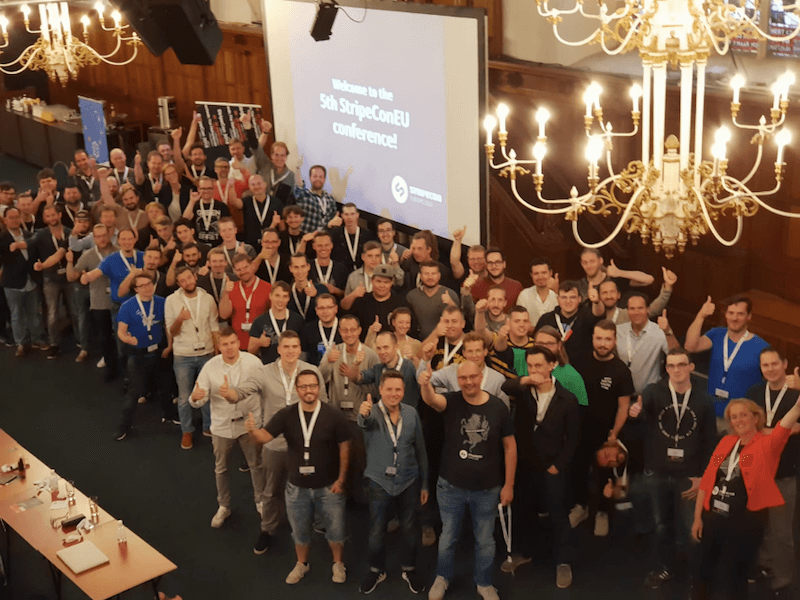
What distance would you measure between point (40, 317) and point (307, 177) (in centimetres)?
302

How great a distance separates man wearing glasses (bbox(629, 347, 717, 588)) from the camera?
5379mm

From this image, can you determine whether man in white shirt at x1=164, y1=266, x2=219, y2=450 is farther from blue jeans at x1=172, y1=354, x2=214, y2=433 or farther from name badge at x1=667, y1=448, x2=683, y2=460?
name badge at x1=667, y1=448, x2=683, y2=460

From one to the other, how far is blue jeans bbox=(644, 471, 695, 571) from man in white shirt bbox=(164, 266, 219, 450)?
3.35 metres

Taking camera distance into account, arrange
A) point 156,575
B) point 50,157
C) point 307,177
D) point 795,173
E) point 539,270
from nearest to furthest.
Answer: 1. point 156,575
2. point 539,270
3. point 795,173
4. point 307,177
5. point 50,157

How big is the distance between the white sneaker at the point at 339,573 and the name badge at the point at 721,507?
222 centimetres

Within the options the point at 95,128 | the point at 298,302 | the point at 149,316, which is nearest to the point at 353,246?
the point at 298,302

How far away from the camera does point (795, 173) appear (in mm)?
7719

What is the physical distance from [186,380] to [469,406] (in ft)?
9.45

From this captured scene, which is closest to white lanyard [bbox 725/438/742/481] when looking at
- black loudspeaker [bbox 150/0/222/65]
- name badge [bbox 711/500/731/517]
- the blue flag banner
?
name badge [bbox 711/500/731/517]

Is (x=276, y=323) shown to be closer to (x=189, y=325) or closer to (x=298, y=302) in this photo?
(x=298, y=302)

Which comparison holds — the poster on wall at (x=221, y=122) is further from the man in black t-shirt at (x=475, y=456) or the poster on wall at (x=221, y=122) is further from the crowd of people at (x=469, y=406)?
the man in black t-shirt at (x=475, y=456)

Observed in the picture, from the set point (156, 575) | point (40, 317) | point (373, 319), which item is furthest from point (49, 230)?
point (156, 575)

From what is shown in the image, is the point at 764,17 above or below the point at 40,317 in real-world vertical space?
above

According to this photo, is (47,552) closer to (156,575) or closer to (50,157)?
(156,575)
